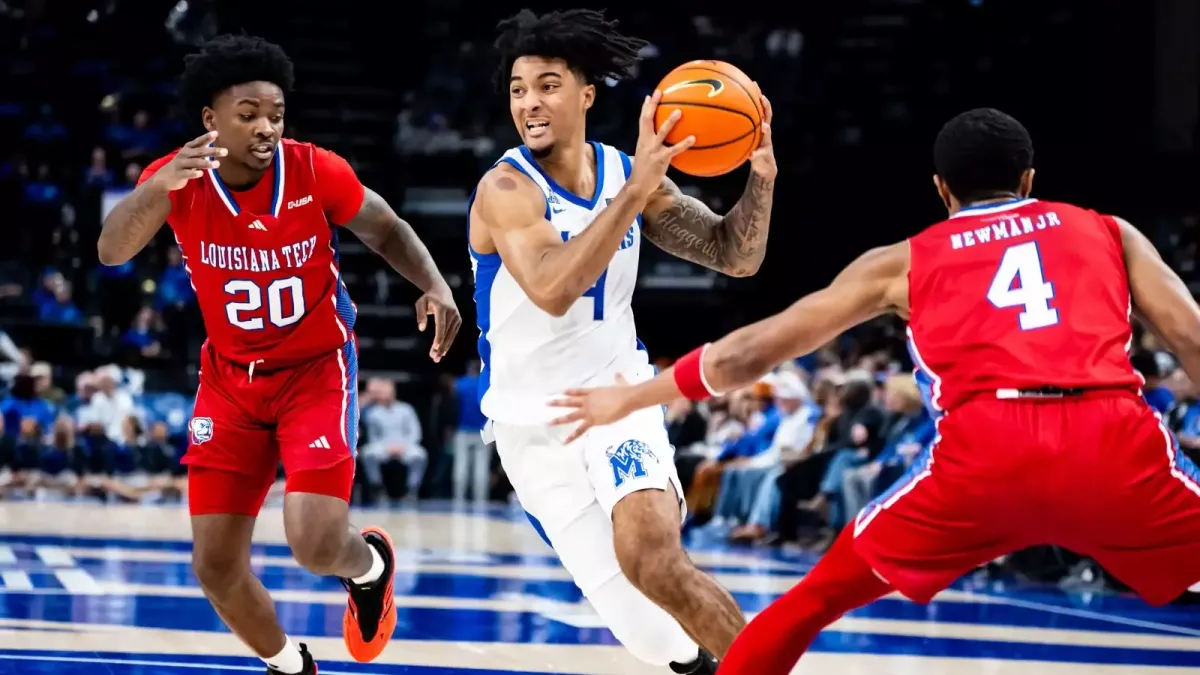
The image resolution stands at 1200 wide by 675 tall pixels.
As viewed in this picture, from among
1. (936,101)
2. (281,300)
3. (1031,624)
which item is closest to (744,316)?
(936,101)

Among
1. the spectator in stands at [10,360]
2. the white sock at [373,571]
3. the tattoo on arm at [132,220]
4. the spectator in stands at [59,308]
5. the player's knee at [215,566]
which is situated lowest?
the spectator in stands at [10,360]

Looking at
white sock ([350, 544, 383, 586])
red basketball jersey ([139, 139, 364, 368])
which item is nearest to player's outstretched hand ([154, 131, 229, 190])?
red basketball jersey ([139, 139, 364, 368])

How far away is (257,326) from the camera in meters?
5.43

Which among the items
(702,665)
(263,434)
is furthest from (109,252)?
(702,665)

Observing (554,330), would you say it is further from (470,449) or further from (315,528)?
(470,449)

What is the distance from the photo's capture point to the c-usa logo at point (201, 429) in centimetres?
546

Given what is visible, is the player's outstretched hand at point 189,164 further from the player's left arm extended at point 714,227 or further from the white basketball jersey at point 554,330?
the player's left arm extended at point 714,227

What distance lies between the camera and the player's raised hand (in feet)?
15.3

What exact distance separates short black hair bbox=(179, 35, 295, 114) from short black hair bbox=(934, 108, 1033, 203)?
8.17ft

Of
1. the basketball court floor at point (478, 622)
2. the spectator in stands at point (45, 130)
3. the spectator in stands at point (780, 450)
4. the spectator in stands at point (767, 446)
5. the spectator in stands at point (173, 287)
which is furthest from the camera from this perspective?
the spectator in stands at point (45, 130)

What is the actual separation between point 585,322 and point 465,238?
1389cm

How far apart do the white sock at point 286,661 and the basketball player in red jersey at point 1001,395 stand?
2.08 meters

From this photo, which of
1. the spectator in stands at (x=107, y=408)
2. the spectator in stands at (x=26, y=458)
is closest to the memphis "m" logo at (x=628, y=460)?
the spectator in stands at (x=107, y=408)

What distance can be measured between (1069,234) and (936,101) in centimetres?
1567
